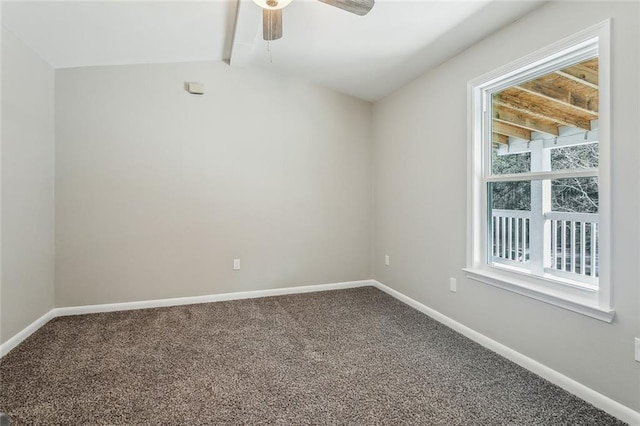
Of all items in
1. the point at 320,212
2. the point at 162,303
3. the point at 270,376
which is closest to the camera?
the point at 270,376

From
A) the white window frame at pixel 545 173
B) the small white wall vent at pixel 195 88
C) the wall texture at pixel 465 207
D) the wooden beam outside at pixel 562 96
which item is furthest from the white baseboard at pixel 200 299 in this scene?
the wooden beam outside at pixel 562 96

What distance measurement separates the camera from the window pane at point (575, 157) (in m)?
1.88

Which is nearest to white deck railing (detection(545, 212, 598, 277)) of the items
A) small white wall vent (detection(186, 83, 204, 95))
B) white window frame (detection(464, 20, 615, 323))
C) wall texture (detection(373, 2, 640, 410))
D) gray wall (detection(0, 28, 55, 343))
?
white window frame (detection(464, 20, 615, 323))

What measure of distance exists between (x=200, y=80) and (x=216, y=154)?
79 centimetres

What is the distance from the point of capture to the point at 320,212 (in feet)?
13.1

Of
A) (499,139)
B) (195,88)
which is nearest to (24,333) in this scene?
(195,88)

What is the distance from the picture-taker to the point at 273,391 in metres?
1.91

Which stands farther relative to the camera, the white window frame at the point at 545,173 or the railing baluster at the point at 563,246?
the railing baluster at the point at 563,246

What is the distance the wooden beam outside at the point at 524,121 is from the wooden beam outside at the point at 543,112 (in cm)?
3

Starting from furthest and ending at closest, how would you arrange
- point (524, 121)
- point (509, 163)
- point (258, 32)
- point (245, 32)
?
point (258, 32) < point (245, 32) < point (509, 163) < point (524, 121)

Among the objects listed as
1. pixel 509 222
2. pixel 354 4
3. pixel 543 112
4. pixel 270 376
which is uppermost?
pixel 354 4

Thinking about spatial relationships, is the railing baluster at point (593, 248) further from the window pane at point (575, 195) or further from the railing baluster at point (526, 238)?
the railing baluster at point (526, 238)

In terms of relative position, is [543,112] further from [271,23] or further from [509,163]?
[271,23]

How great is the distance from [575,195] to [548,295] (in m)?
0.62
